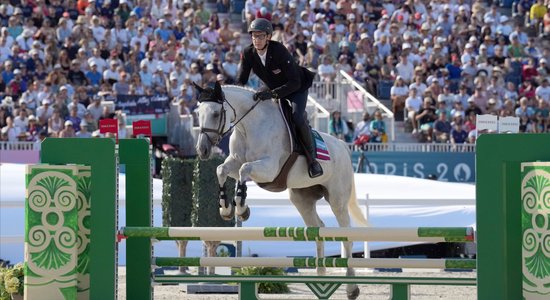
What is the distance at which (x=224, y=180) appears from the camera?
8727 mm

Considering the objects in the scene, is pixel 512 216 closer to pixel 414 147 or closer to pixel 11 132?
pixel 11 132

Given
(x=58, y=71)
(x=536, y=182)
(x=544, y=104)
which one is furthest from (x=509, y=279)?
(x=544, y=104)

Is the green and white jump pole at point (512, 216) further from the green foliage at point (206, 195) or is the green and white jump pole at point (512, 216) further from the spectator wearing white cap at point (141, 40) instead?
the spectator wearing white cap at point (141, 40)

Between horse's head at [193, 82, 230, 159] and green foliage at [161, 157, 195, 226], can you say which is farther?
green foliage at [161, 157, 195, 226]

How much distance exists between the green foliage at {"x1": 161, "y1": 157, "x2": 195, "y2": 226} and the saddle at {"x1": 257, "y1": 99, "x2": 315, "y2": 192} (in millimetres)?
2986

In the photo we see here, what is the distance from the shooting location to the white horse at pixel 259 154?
8.72 metres

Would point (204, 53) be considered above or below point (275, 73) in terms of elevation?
above

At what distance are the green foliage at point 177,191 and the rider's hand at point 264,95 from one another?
315 cm

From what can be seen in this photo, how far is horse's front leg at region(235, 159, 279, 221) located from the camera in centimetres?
854

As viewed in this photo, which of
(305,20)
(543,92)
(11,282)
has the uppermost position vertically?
(305,20)

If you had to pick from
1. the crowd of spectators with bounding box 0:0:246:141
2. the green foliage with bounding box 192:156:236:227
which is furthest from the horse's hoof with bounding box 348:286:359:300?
the crowd of spectators with bounding box 0:0:246:141

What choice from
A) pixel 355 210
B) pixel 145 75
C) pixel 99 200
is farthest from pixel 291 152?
pixel 145 75

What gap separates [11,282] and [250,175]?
6.07ft

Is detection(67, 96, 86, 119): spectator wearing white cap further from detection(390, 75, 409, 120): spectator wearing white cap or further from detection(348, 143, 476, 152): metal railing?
detection(390, 75, 409, 120): spectator wearing white cap
